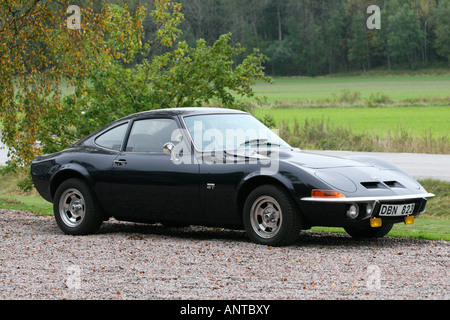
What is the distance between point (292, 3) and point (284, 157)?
108 m

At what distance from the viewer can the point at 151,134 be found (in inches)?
416

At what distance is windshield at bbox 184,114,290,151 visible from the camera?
1001cm

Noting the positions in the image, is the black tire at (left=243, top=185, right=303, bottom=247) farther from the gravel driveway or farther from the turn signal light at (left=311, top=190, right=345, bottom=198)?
the turn signal light at (left=311, top=190, right=345, bottom=198)

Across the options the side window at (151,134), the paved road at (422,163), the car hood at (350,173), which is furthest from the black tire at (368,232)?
the paved road at (422,163)

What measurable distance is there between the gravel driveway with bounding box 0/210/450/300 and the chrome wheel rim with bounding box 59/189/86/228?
0.35 meters

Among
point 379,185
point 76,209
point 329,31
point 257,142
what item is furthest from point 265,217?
point 329,31

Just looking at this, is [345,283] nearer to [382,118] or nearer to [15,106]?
[15,106]

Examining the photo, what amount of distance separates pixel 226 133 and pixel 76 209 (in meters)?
2.37

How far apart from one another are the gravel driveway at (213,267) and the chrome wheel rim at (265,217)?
0.72 ft

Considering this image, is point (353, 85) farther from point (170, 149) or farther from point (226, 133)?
point (170, 149)

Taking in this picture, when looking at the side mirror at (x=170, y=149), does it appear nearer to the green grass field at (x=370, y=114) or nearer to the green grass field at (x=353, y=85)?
the green grass field at (x=370, y=114)

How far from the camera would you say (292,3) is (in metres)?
115

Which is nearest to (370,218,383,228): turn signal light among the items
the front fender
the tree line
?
the front fender

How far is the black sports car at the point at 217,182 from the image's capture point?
29.7 feet
